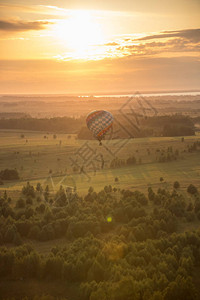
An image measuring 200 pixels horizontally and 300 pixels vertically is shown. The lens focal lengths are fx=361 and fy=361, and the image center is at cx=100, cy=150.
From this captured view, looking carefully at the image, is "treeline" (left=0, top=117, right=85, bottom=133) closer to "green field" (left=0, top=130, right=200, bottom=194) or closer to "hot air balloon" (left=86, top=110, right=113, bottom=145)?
"green field" (left=0, top=130, right=200, bottom=194)

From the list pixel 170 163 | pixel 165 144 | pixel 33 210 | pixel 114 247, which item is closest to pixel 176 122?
pixel 165 144

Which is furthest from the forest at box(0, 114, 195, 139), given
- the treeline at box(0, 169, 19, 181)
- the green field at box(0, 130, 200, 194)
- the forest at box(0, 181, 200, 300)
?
the forest at box(0, 181, 200, 300)

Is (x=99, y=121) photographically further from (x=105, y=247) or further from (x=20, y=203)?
(x=105, y=247)

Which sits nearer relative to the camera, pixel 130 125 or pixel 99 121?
pixel 99 121

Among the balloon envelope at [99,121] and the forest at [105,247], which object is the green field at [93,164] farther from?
the forest at [105,247]

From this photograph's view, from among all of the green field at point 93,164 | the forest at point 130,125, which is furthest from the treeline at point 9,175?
the forest at point 130,125

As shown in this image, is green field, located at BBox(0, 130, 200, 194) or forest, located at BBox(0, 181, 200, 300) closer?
forest, located at BBox(0, 181, 200, 300)

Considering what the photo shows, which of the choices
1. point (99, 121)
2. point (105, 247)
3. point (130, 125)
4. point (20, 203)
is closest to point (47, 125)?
point (130, 125)

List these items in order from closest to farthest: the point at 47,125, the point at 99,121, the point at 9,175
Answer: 1. the point at 99,121
2. the point at 9,175
3. the point at 47,125
